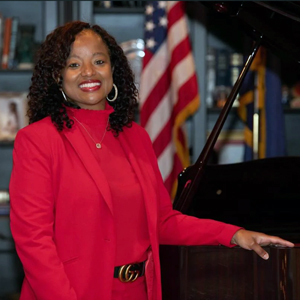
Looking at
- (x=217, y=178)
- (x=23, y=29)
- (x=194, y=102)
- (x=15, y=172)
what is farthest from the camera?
(x=23, y=29)

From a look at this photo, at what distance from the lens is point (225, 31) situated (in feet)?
16.4

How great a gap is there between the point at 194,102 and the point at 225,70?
Result: 0.53 m

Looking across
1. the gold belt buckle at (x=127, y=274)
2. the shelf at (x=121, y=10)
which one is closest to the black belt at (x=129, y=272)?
the gold belt buckle at (x=127, y=274)

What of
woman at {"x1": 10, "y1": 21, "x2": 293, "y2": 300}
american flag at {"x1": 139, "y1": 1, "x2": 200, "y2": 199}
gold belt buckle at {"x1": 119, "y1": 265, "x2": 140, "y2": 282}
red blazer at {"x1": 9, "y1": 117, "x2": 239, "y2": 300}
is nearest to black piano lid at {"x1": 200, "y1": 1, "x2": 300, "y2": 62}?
woman at {"x1": 10, "y1": 21, "x2": 293, "y2": 300}

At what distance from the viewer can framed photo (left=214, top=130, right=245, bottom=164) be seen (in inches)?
192

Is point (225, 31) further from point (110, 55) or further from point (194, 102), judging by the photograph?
point (110, 55)

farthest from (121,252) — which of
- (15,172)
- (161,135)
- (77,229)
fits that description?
(161,135)

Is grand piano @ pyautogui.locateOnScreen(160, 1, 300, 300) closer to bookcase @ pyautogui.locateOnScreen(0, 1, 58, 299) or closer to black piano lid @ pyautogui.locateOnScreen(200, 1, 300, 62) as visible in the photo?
black piano lid @ pyautogui.locateOnScreen(200, 1, 300, 62)

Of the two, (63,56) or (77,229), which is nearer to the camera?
(77,229)

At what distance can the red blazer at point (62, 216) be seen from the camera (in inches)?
73.8

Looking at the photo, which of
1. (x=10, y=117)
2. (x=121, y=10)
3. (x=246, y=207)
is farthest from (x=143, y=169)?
(x=121, y=10)

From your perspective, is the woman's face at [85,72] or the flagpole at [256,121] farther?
the flagpole at [256,121]

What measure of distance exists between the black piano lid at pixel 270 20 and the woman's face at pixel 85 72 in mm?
782

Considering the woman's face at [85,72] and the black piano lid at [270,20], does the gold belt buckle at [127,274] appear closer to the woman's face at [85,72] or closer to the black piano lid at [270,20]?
the woman's face at [85,72]
